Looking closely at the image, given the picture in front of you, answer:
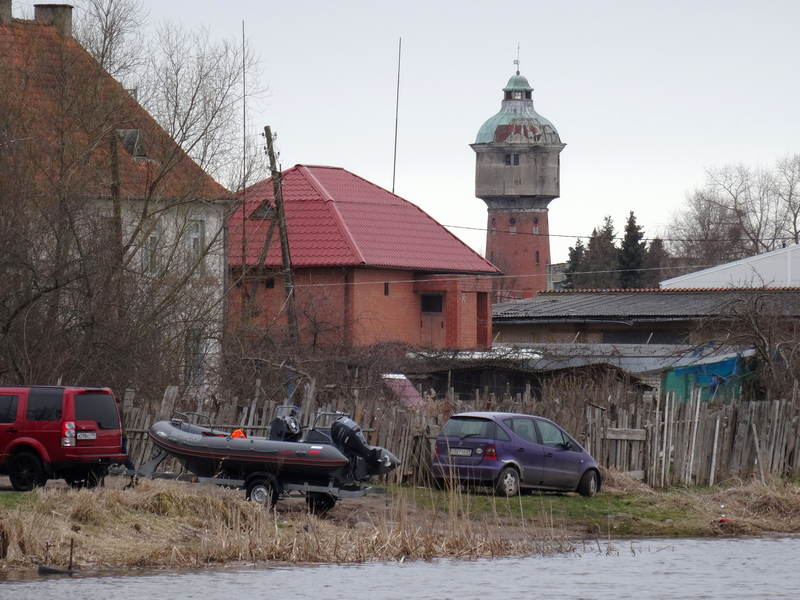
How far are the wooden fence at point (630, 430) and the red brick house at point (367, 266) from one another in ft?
70.1

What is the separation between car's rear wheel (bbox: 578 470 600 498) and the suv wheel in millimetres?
8730

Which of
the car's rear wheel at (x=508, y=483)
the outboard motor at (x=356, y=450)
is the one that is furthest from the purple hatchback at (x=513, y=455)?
the outboard motor at (x=356, y=450)

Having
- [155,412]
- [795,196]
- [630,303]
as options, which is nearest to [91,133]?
[155,412]

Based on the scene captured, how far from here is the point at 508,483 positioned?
23781 millimetres

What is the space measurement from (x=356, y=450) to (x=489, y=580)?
533 centimetres

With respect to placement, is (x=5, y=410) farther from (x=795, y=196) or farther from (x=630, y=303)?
(x=795, y=196)

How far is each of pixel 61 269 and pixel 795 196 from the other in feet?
250

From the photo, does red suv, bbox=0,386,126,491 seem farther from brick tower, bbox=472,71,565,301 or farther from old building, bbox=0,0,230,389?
brick tower, bbox=472,71,565,301

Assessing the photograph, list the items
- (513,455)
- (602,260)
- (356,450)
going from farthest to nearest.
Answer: (602,260) → (513,455) → (356,450)

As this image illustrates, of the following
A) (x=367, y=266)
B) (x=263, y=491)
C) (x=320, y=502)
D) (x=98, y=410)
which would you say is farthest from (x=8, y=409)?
(x=367, y=266)

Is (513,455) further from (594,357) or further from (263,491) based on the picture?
(594,357)

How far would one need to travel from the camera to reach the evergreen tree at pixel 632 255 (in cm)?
8819

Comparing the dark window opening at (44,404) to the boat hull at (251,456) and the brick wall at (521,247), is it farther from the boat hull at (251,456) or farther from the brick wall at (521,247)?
the brick wall at (521,247)

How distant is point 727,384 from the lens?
124ft
